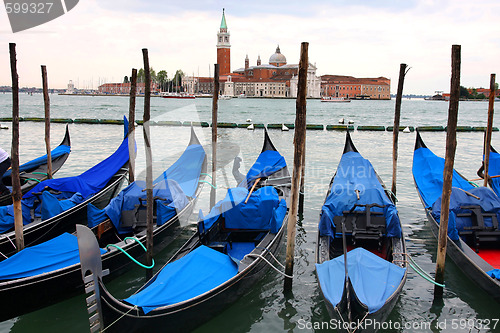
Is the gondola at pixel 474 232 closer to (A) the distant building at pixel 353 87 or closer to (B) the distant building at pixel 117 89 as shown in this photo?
(A) the distant building at pixel 353 87

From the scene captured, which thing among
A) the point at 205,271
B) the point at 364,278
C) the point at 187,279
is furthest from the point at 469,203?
the point at 187,279

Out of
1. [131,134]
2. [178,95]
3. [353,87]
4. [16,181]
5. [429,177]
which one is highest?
[353,87]

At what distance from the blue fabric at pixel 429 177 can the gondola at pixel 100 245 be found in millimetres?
3485

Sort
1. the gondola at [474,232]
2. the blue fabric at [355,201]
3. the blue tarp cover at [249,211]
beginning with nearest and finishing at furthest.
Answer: the gondola at [474,232], the blue fabric at [355,201], the blue tarp cover at [249,211]

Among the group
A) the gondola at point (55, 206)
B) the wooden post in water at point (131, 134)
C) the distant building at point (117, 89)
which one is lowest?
the gondola at point (55, 206)

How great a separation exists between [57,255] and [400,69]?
19.8ft

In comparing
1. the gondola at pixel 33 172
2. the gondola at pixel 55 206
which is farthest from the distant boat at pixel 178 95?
the gondola at pixel 55 206

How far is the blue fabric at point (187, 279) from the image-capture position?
3.25 metres

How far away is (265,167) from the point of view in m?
7.78

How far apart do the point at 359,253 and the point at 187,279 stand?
1.60 meters

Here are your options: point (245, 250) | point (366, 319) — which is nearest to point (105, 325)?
point (366, 319)

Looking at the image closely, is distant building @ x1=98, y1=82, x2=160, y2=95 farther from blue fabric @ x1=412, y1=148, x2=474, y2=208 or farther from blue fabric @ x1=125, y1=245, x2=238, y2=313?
blue fabric @ x1=125, y1=245, x2=238, y2=313

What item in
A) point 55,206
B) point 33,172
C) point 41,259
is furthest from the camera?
point 33,172

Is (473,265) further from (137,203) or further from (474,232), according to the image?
(137,203)
